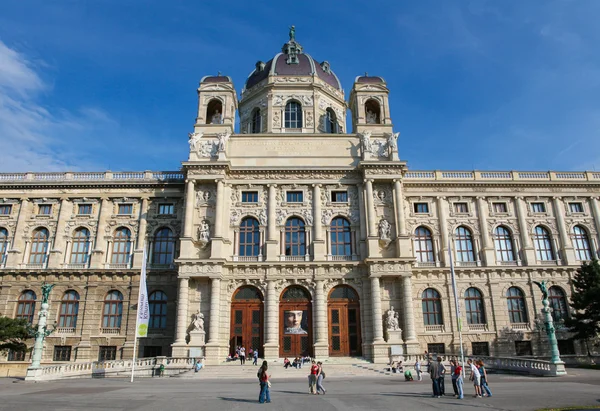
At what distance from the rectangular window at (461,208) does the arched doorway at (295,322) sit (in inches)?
663

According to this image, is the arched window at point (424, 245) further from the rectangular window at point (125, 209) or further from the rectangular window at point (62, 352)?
the rectangular window at point (62, 352)

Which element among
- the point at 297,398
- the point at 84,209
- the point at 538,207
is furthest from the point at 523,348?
the point at 84,209

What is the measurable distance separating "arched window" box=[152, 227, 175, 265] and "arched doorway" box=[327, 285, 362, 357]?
49.4ft

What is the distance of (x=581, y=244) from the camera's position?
43.0m

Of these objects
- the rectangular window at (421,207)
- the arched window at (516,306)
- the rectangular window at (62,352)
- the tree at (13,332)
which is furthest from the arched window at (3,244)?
the arched window at (516,306)

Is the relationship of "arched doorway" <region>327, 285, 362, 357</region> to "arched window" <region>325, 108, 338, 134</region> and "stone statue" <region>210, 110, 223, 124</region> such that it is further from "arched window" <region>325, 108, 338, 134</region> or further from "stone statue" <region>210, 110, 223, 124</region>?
"stone statue" <region>210, 110, 223, 124</region>

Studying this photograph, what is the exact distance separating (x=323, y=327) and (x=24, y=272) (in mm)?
26471

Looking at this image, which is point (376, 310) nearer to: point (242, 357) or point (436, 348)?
point (436, 348)

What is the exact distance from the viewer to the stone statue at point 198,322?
35.1 metres

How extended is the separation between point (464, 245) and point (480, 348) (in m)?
9.17

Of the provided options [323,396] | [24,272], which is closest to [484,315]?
[323,396]

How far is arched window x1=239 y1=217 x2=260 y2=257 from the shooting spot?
39.2 metres

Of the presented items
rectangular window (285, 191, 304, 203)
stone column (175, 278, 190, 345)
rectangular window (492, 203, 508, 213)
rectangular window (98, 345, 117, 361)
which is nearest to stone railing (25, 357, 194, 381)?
stone column (175, 278, 190, 345)

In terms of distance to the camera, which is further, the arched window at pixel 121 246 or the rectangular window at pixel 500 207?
the rectangular window at pixel 500 207
